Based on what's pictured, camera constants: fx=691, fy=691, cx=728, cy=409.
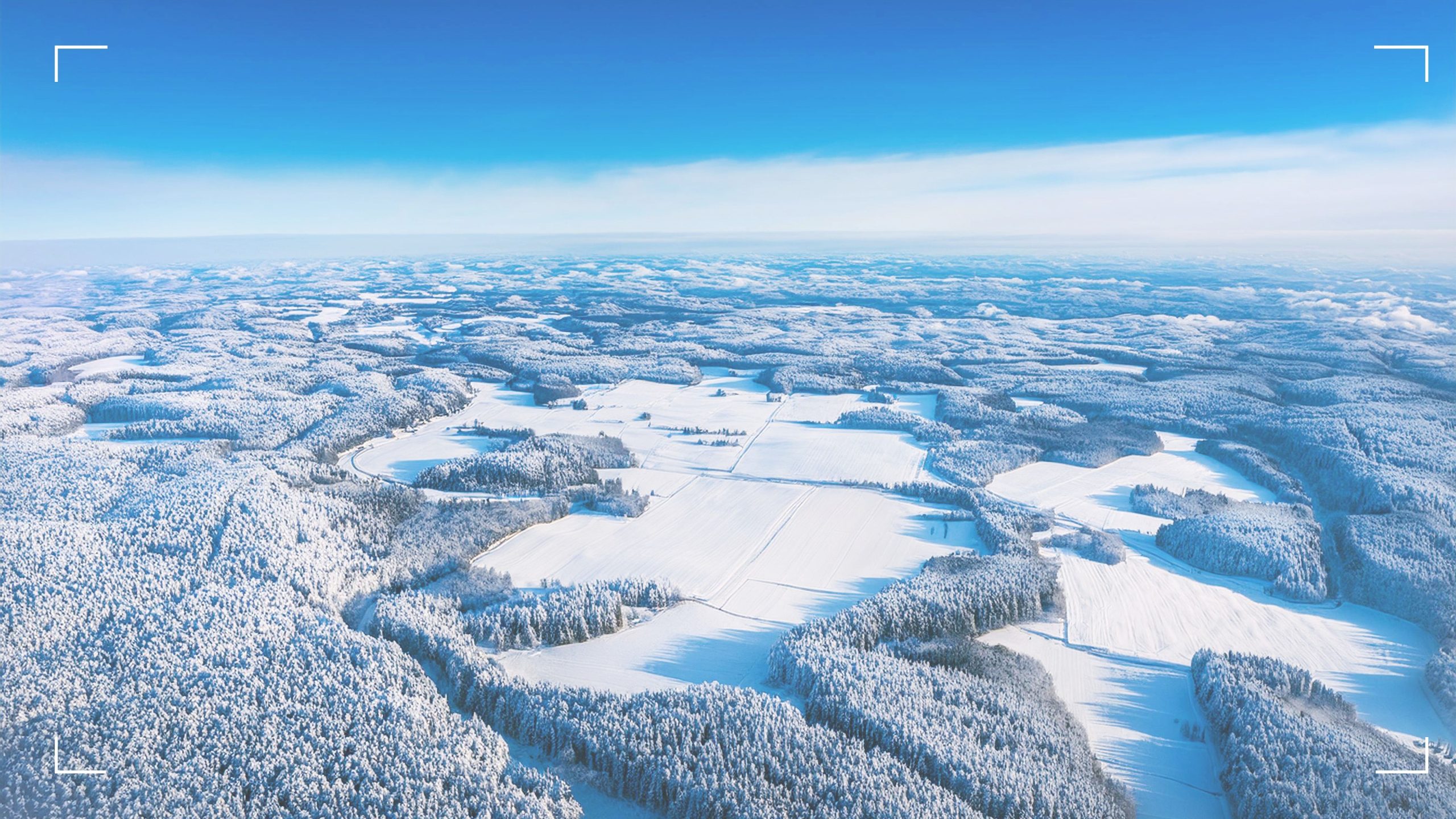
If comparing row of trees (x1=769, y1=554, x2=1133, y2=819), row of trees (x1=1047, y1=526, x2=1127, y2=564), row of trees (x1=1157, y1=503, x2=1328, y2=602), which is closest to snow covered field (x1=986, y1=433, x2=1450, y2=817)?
row of trees (x1=1047, y1=526, x2=1127, y2=564)

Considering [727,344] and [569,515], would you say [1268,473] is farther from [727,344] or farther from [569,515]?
[727,344]

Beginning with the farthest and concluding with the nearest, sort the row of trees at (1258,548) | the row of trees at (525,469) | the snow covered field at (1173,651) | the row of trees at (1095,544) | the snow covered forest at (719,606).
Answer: the row of trees at (525,469)
the row of trees at (1095,544)
the row of trees at (1258,548)
the snow covered field at (1173,651)
the snow covered forest at (719,606)

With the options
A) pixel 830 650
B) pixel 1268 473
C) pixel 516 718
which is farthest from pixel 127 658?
pixel 1268 473

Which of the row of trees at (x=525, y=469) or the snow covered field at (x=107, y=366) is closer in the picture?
the row of trees at (x=525, y=469)
